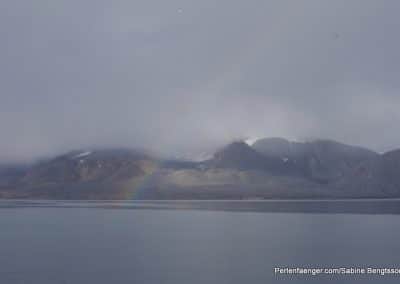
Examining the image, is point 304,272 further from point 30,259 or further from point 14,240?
point 14,240

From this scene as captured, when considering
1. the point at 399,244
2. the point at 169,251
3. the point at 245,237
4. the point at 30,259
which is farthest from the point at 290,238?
the point at 30,259

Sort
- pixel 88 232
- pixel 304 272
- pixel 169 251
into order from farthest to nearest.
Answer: pixel 88 232, pixel 169 251, pixel 304 272

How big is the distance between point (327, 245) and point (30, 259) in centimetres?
3083

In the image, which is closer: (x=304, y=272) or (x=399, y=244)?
(x=304, y=272)

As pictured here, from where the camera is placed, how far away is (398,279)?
120ft

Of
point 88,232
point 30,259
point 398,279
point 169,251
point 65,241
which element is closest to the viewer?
point 398,279

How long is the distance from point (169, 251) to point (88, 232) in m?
26.1

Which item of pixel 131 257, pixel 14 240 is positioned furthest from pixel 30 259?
pixel 14 240

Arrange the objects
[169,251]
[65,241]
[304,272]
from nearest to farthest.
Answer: [304,272]
[169,251]
[65,241]

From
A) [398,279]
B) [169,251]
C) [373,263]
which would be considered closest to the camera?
[398,279]

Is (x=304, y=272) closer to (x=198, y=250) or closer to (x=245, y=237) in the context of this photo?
(x=198, y=250)

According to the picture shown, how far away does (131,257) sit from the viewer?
49.2 meters

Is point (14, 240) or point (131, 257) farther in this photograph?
point (14, 240)

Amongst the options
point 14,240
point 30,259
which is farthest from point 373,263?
point 14,240
